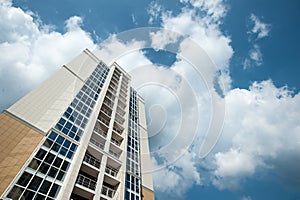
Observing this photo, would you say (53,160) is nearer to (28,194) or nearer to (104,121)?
(28,194)

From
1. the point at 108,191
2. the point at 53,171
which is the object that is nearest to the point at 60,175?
the point at 53,171

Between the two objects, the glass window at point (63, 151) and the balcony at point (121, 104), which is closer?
the glass window at point (63, 151)

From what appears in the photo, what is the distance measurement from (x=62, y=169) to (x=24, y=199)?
143 inches

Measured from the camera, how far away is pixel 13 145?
47.0ft

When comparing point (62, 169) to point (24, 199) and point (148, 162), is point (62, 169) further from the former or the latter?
point (148, 162)

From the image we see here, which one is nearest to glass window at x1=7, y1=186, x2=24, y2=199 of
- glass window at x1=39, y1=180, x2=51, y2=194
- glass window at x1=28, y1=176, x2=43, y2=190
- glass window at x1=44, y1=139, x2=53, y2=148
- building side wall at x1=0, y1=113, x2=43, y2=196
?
building side wall at x1=0, y1=113, x2=43, y2=196

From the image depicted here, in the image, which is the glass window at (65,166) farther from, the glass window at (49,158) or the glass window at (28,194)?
the glass window at (28,194)

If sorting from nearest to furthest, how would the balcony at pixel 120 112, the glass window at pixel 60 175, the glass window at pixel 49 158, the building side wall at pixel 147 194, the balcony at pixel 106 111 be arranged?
the glass window at pixel 60 175, the glass window at pixel 49 158, the building side wall at pixel 147 194, the balcony at pixel 106 111, the balcony at pixel 120 112

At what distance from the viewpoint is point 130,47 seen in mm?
13352

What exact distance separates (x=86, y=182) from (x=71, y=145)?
381cm

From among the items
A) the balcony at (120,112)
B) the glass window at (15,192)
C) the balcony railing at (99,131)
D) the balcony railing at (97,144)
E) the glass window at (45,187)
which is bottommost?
the glass window at (15,192)

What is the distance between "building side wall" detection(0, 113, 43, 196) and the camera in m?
12.5

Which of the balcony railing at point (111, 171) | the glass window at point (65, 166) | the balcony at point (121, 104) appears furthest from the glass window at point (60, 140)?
the balcony at point (121, 104)

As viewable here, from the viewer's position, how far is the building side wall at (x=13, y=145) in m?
12.5
